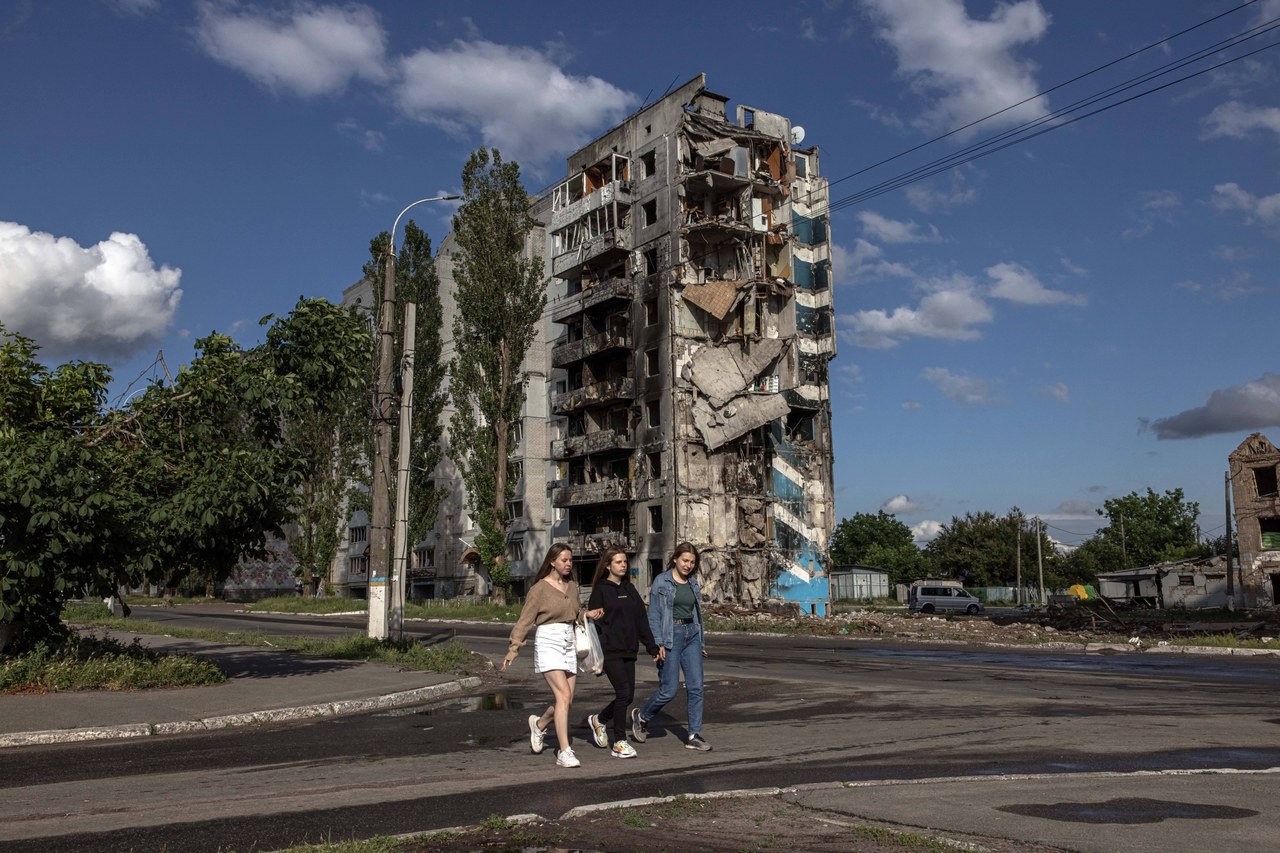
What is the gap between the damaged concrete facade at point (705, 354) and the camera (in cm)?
4878

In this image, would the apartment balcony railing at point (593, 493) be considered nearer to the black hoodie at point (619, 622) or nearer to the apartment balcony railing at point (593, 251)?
the apartment balcony railing at point (593, 251)

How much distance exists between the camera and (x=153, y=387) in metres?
13.7

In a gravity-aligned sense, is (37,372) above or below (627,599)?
above

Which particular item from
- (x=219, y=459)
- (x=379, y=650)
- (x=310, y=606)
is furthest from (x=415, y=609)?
(x=219, y=459)

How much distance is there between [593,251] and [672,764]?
47737mm

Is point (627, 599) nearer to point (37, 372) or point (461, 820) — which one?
point (461, 820)

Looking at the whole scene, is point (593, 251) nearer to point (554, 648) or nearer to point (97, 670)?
point (97, 670)

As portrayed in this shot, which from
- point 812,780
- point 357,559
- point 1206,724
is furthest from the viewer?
point 357,559

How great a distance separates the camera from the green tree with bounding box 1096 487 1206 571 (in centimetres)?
9206

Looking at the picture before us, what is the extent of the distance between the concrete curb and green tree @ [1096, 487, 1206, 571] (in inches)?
3600

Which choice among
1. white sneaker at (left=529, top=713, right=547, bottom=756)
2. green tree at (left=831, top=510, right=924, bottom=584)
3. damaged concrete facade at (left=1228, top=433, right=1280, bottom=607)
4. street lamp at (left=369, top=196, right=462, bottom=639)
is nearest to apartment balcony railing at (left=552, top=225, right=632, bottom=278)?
street lamp at (left=369, top=196, right=462, bottom=639)

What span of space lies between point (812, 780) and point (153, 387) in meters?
10.9

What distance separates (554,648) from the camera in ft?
26.7

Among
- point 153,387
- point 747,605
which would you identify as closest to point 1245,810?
point 153,387
